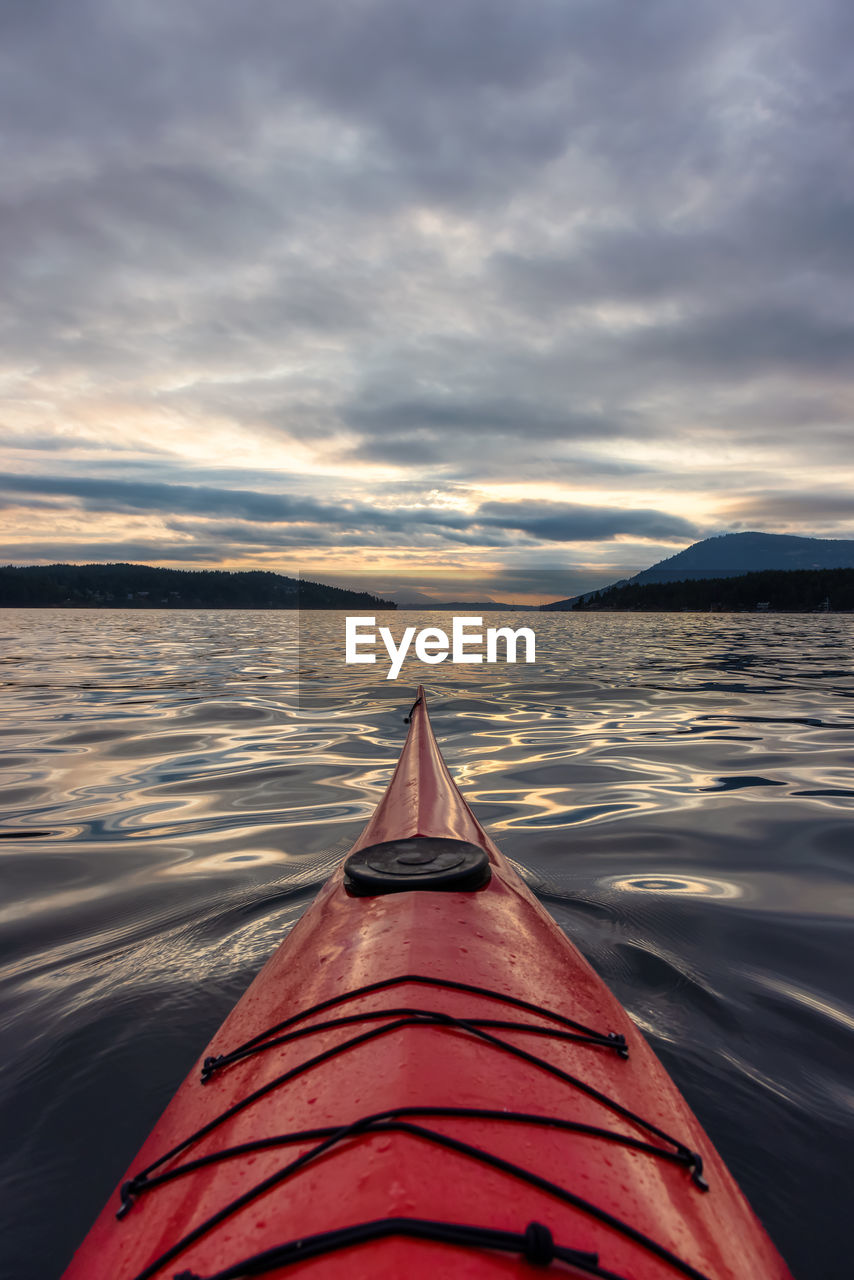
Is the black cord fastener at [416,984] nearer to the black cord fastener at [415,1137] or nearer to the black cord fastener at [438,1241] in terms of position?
the black cord fastener at [415,1137]

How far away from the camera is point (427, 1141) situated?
1.34 meters

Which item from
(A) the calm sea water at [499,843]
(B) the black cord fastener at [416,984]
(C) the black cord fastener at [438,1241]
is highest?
(C) the black cord fastener at [438,1241]

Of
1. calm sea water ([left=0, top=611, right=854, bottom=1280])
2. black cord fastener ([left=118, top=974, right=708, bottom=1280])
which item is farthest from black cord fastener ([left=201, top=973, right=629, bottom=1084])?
calm sea water ([left=0, top=611, right=854, bottom=1280])

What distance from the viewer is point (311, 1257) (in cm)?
113

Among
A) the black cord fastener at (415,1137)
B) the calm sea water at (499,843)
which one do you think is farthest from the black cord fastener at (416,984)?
the calm sea water at (499,843)

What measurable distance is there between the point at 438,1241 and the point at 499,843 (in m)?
4.63

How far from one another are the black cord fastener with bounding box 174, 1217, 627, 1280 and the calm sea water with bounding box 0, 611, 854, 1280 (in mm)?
1376

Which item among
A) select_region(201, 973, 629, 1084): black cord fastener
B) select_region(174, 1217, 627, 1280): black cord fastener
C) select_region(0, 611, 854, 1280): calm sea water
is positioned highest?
select_region(174, 1217, 627, 1280): black cord fastener

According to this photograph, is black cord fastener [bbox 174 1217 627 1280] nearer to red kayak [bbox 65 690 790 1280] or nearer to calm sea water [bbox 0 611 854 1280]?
red kayak [bbox 65 690 790 1280]

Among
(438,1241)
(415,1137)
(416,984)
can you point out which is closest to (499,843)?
(416,984)

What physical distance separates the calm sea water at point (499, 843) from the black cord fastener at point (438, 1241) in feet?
4.51

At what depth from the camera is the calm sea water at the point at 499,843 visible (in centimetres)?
240

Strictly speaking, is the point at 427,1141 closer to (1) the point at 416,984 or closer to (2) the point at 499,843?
(1) the point at 416,984

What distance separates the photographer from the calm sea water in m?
2.40
